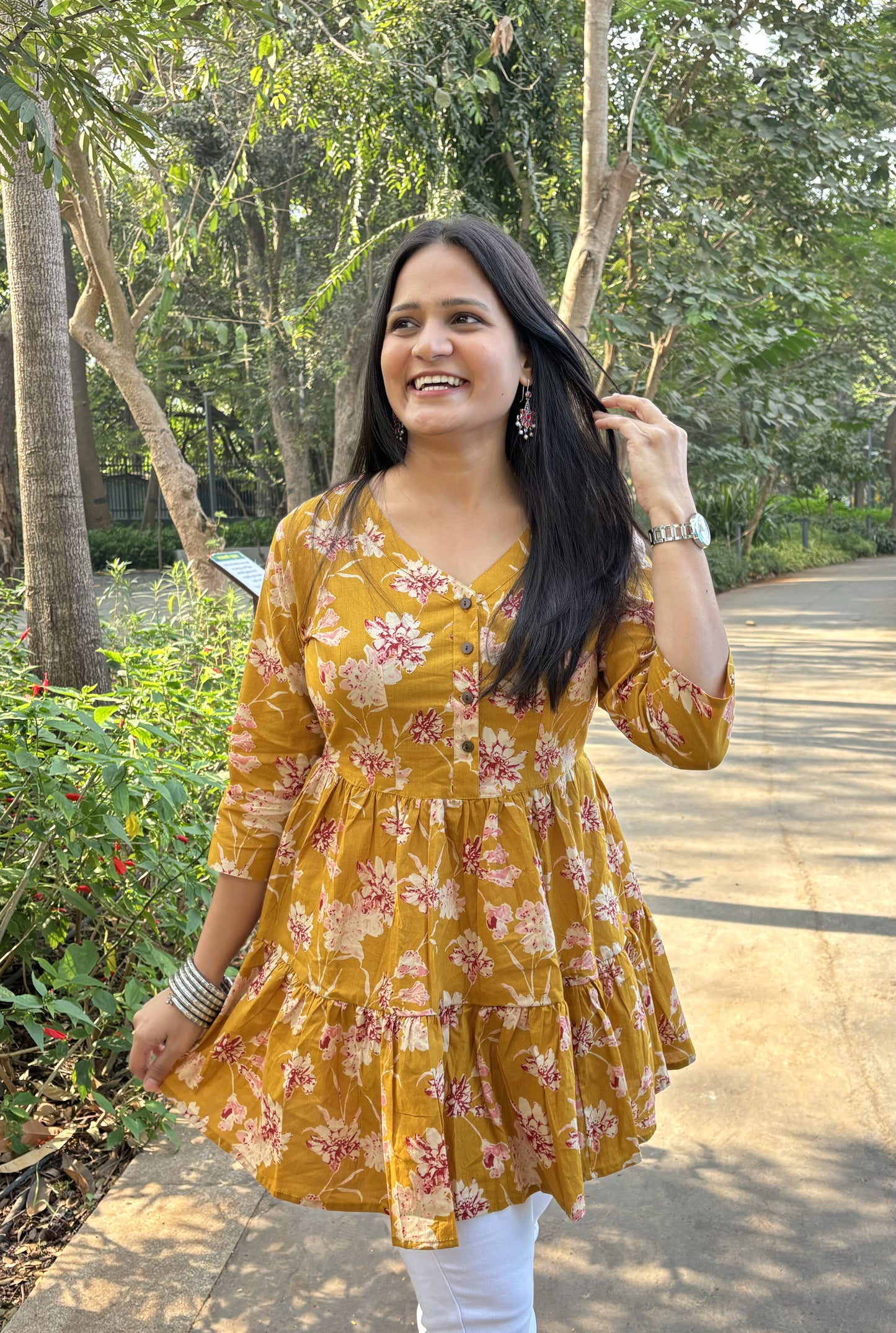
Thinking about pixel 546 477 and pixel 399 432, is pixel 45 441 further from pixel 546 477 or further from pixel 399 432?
pixel 546 477

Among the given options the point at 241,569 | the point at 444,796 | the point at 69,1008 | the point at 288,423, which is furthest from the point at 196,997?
the point at 288,423

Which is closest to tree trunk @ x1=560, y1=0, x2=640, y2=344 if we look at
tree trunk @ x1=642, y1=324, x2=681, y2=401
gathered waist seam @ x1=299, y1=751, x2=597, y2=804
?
gathered waist seam @ x1=299, y1=751, x2=597, y2=804

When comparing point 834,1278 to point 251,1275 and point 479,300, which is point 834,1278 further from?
point 479,300

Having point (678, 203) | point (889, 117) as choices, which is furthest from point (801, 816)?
point (889, 117)

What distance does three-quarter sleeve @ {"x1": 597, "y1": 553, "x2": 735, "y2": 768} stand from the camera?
1685 millimetres

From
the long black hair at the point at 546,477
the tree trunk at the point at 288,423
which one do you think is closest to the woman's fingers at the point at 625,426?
the long black hair at the point at 546,477

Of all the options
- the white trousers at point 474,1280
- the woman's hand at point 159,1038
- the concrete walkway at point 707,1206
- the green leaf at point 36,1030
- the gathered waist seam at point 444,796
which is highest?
the gathered waist seam at point 444,796

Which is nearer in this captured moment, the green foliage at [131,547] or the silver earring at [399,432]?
the silver earring at [399,432]

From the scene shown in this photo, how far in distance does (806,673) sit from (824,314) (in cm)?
306

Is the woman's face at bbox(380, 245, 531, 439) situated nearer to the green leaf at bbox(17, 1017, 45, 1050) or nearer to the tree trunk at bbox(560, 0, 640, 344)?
the green leaf at bbox(17, 1017, 45, 1050)

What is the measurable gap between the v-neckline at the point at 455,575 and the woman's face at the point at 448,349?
0.50ft

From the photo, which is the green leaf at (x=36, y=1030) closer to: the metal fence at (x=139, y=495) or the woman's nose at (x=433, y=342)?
the woman's nose at (x=433, y=342)

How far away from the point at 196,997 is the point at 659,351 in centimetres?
996

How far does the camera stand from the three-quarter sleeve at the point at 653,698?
5.53 feet
